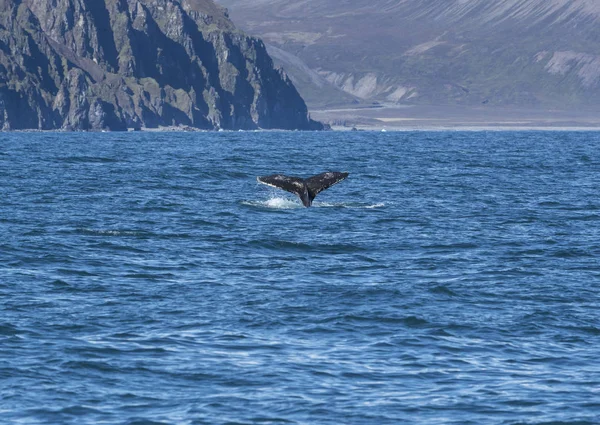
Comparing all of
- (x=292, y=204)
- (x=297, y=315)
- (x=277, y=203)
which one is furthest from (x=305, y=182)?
(x=297, y=315)

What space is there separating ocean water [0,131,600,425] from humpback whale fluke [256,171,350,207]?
109cm

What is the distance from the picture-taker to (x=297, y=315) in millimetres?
24016

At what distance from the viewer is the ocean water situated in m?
18.2

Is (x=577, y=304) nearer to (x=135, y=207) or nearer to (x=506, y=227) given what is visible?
(x=506, y=227)

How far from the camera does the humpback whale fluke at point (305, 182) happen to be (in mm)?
41938

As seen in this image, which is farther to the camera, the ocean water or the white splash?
the white splash

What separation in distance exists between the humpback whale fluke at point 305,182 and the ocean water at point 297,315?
3.58 ft

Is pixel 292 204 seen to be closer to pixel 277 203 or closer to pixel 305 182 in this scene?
pixel 277 203

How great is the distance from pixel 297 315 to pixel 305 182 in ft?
67.0

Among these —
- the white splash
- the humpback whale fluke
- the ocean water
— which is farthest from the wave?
the humpback whale fluke

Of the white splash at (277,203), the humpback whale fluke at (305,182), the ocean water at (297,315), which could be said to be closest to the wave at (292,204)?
the white splash at (277,203)

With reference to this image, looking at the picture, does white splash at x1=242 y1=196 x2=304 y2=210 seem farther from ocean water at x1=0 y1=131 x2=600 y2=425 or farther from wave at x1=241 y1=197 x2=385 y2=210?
ocean water at x1=0 y1=131 x2=600 y2=425

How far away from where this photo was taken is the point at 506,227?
41188mm

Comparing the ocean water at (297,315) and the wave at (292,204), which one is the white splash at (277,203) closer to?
the wave at (292,204)
